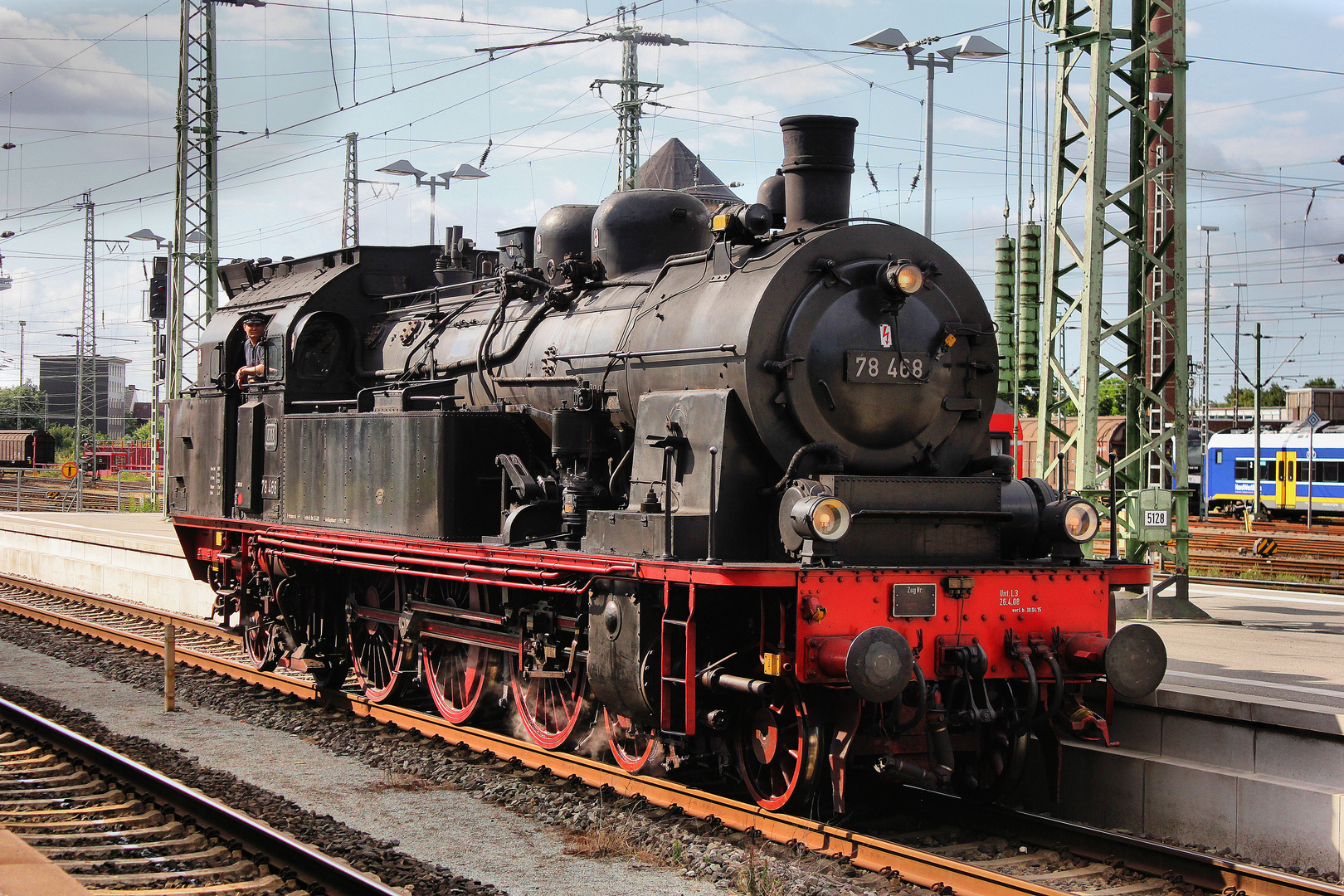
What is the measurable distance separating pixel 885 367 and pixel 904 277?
1.90ft

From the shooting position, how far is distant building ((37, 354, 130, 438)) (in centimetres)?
8219

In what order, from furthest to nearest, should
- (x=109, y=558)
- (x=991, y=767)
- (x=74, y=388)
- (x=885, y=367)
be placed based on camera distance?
(x=74, y=388) → (x=109, y=558) → (x=991, y=767) → (x=885, y=367)

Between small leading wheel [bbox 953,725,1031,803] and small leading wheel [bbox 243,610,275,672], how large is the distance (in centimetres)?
755

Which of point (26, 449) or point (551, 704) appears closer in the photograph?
point (551, 704)

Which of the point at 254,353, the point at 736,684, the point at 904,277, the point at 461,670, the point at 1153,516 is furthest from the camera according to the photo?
A: the point at 1153,516

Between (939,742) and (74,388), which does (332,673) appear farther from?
(74,388)

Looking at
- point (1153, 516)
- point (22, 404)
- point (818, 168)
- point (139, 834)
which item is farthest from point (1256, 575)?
point (22, 404)

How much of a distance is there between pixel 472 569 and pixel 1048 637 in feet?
13.1

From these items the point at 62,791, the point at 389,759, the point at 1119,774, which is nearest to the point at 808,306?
the point at 1119,774

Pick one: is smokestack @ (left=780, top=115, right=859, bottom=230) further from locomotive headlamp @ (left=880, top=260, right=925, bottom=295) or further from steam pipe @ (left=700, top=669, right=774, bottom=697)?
steam pipe @ (left=700, top=669, right=774, bottom=697)

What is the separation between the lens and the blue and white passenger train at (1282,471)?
123 ft

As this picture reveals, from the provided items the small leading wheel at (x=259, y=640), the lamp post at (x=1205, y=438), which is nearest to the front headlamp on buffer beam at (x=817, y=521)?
the small leading wheel at (x=259, y=640)

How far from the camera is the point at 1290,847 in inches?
282

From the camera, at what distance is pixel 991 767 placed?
8.09 meters
